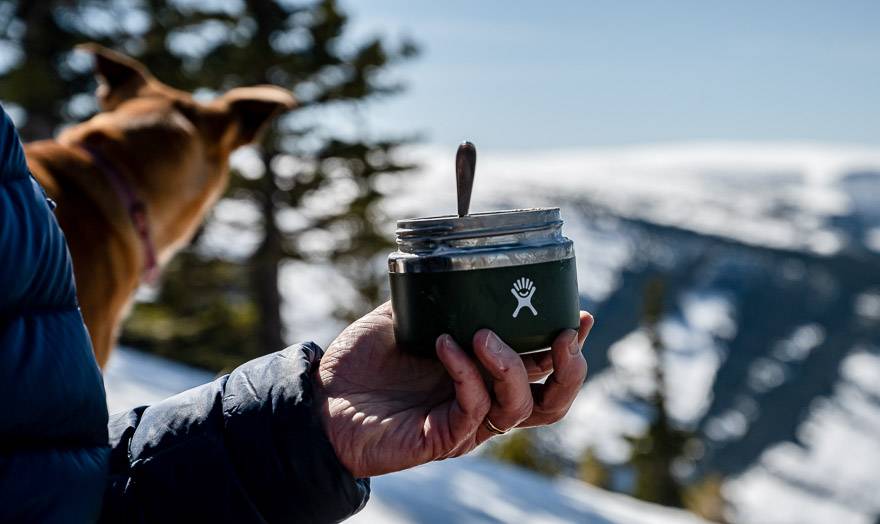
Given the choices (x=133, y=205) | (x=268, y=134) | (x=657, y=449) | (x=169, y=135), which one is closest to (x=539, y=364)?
(x=133, y=205)

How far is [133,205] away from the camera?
354cm

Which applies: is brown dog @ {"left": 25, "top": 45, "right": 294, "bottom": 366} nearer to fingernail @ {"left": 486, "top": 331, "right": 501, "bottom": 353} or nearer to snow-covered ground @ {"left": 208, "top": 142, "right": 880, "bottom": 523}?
fingernail @ {"left": 486, "top": 331, "right": 501, "bottom": 353}

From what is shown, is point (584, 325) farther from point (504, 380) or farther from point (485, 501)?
point (485, 501)

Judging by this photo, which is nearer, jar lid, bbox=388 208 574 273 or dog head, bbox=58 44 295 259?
jar lid, bbox=388 208 574 273

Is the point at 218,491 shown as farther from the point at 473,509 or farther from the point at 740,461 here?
the point at 740,461

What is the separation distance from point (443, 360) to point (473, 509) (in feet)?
13.1

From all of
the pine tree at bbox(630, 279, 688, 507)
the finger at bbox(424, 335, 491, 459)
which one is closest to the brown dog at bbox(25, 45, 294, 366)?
the finger at bbox(424, 335, 491, 459)

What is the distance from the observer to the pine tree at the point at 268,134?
1450cm

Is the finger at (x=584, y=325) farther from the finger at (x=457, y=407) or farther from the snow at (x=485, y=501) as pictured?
the snow at (x=485, y=501)

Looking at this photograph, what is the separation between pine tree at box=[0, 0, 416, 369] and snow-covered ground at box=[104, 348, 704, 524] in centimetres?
805

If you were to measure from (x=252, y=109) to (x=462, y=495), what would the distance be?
2.70 meters

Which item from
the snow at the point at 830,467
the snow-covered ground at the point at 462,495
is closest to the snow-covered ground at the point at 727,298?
the snow at the point at 830,467

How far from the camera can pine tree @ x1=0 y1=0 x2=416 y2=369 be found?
14.5m

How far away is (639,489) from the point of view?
125 ft
